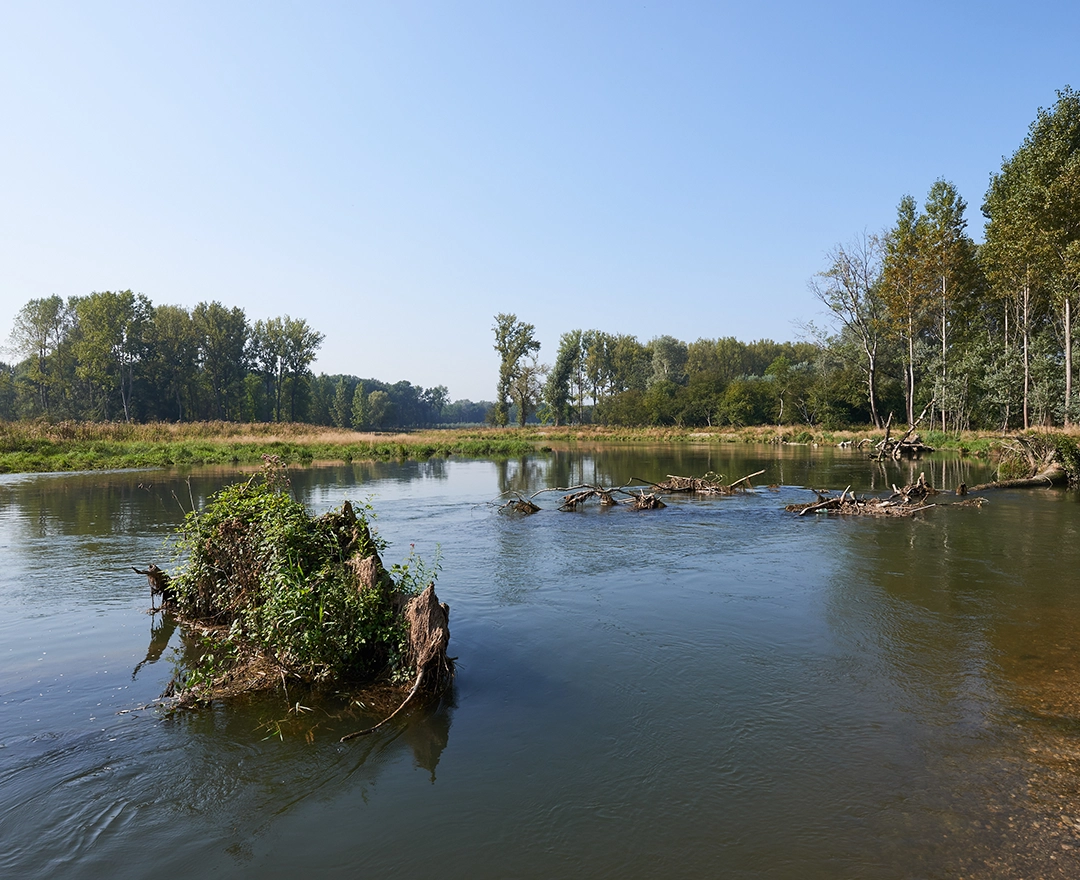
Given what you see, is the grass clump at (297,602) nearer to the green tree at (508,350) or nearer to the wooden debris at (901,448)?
the wooden debris at (901,448)

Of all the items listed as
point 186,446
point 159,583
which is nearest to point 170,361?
point 186,446

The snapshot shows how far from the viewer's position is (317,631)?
7.15m

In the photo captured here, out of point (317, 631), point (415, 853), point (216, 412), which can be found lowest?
point (415, 853)

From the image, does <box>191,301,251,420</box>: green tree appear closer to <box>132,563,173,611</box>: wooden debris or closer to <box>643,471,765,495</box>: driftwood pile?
<box>643,471,765,495</box>: driftwood pile

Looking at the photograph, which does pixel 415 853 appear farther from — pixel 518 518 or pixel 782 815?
pixel 518 518

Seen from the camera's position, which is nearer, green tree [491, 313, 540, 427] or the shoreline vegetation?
the shoreline vegetation

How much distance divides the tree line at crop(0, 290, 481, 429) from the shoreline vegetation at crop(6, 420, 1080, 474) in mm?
37380

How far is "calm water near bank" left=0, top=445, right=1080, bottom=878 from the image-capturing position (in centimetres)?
476

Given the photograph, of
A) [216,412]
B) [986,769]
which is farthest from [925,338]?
[216,412]

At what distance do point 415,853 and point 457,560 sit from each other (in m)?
10.0

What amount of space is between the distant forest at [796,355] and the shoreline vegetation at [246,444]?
15.4ft

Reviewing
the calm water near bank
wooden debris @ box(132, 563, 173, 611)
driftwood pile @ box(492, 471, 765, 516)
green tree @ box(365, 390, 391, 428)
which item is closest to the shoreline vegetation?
driftwood pile @ box(492, 471, 765, 516)

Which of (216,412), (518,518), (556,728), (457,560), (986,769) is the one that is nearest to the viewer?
(986,769)

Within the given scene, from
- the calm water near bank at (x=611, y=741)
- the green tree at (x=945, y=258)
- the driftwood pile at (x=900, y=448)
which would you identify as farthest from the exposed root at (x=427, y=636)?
the green tree at (x=945, y=258)
